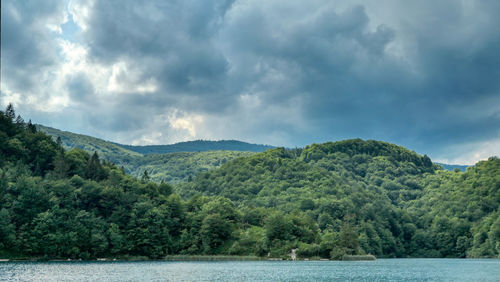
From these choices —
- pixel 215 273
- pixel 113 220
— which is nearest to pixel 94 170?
pixel 113 220

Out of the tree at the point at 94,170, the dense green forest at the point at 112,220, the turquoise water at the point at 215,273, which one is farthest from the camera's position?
the tree at the point at 94,170

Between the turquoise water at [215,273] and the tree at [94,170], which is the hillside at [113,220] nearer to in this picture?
the tree at [94,170]

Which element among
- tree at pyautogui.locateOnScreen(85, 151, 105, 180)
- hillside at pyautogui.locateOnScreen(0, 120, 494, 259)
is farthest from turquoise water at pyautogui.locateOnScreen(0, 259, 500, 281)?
tree at pyautogui.locateOnScreen(85, 151, 105, 180)

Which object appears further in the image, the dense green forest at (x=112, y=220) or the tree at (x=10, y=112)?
the tree at (x=10, y=112)

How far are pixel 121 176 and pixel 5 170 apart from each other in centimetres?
3798

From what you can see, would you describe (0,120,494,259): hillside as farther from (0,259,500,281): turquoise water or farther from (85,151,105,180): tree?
(0,259,500,281): turquoise water

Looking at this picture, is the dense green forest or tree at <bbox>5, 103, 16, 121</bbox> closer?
the dense green forest

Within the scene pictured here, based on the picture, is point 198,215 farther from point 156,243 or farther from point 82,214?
point 82,214

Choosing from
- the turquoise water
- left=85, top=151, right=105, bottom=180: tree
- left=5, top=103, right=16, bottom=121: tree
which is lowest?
the turquoise water

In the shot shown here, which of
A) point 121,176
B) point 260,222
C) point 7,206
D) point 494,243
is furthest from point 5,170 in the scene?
point 494,243

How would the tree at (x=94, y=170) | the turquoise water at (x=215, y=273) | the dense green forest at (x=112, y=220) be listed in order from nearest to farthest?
the turquoise water at (x=215, y=273)
the dense green forest at (x=112, y=220)
the tree at (x=94, y=170)

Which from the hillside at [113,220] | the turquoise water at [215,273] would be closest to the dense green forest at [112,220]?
the hillside at [113,220]

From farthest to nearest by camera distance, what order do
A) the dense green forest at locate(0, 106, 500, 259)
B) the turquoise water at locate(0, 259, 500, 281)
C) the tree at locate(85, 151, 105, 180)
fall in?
the tree at locate(85, 151, 105, 180) < the dense green forest at locate(0, 106, 500, 259) < the turquoise water at locate(0, 259, 500, 281)

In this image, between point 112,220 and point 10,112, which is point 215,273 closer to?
point 112,220
